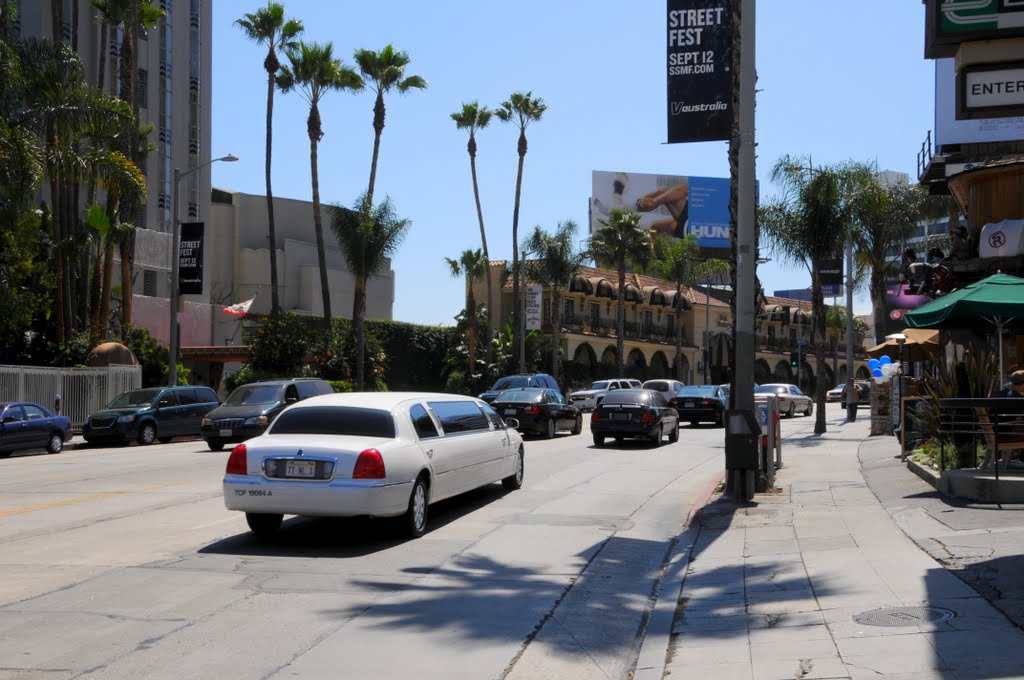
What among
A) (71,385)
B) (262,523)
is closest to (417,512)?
(262,523)

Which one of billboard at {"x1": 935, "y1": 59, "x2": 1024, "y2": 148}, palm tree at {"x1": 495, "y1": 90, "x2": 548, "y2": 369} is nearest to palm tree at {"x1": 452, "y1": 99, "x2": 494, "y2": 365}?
palm tree at {"x1": 495, "y1": 90, "x2": 548, "y2": 369}

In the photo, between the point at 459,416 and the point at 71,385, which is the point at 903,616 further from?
the point at 71,385

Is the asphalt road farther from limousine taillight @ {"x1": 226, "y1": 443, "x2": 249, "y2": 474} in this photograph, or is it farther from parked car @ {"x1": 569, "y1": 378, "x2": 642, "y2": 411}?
parked car @ {"x1": 569, "y1": 378, "x2": 642, "y2": 411}

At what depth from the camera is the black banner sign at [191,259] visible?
37.6m

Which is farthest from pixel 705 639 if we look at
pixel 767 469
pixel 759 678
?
pixel 767 469

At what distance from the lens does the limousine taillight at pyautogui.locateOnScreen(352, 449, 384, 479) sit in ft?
33.6

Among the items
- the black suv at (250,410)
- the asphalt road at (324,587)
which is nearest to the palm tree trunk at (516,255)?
the black suv at (250,410)

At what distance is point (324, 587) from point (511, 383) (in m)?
29.4

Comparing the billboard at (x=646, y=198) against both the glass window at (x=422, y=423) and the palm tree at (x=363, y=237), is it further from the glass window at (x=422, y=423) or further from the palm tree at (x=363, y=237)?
the glass window at (x=422, y=423)

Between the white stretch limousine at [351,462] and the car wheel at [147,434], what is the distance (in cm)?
1748

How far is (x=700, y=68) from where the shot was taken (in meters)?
14.9

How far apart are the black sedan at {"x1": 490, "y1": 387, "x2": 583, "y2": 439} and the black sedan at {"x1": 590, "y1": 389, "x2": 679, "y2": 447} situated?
2504 mm

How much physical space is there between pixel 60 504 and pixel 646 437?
588 inches

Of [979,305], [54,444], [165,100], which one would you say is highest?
[165,100]
